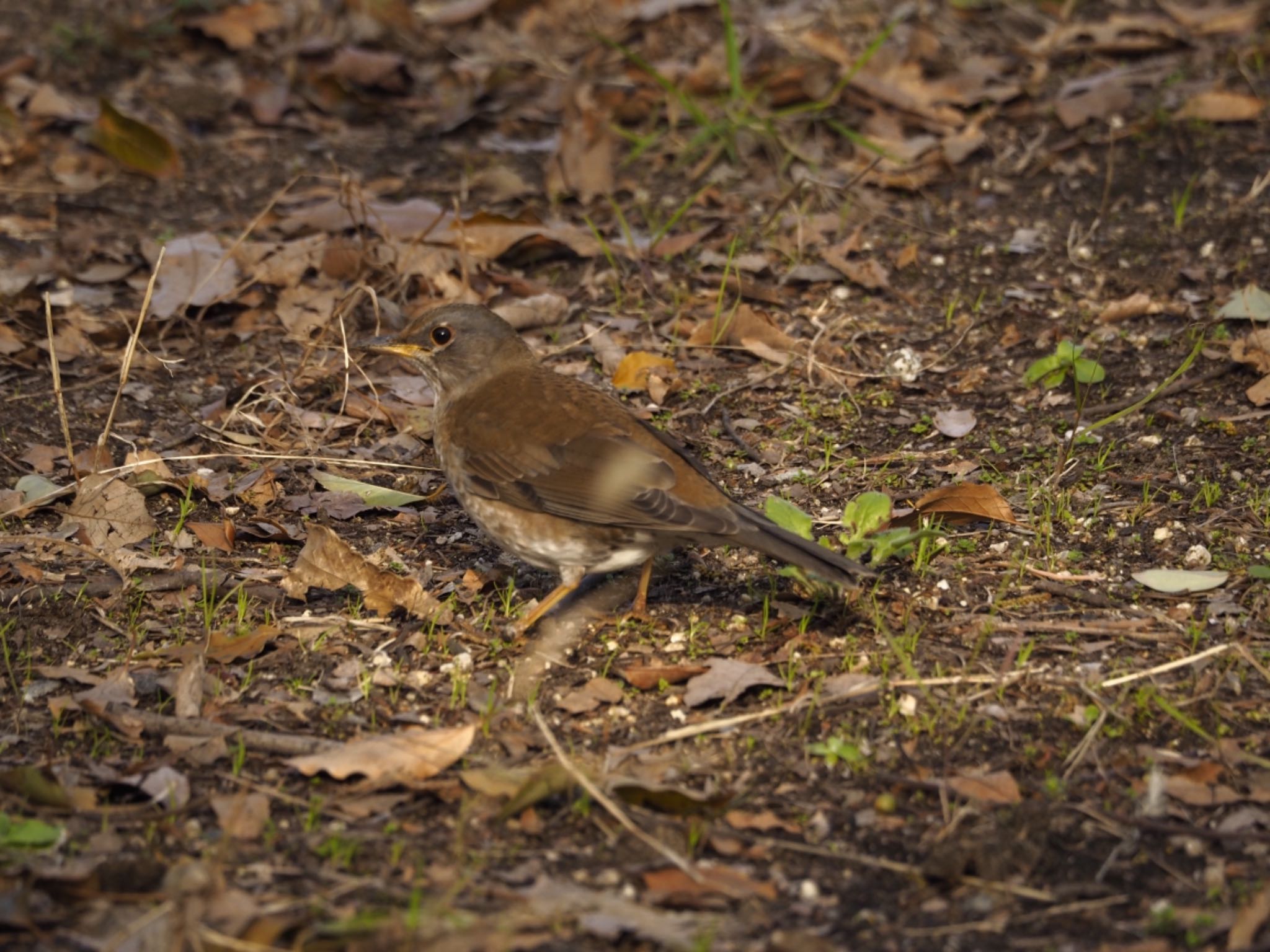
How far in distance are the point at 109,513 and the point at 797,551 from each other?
2.99 m

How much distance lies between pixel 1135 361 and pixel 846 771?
350 cm

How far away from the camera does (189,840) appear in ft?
14.0

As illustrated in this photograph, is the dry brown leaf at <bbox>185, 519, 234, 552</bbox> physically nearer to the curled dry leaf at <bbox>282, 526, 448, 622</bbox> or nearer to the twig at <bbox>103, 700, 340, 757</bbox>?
the curled dry leaf at <bbox>282, 526, 448, 622</bbox>

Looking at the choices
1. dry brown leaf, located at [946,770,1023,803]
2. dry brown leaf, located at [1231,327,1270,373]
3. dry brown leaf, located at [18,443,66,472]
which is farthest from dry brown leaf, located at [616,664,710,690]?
dry brown leaf, located at [1231,327,1270,373]

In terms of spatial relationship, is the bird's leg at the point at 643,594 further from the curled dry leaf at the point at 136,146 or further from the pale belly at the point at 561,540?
the curled dry leaf at the point at 136,146

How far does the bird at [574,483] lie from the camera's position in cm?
517

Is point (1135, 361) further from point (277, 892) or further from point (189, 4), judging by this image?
point (189, 4)

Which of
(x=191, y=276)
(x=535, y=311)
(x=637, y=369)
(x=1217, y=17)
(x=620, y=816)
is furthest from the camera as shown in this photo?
(x=1217, y=17)

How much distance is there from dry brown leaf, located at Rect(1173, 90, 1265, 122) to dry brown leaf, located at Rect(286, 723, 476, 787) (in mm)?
6815

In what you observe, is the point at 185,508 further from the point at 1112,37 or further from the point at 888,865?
the point at 1112,37

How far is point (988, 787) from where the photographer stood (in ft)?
14.5

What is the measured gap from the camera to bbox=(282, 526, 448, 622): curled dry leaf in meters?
5.59

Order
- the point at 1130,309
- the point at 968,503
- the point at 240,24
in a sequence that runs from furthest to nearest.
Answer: the point at 240,24, the point at 1130,309, the point at 968,503

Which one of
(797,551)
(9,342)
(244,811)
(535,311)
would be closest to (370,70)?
(535,311)
